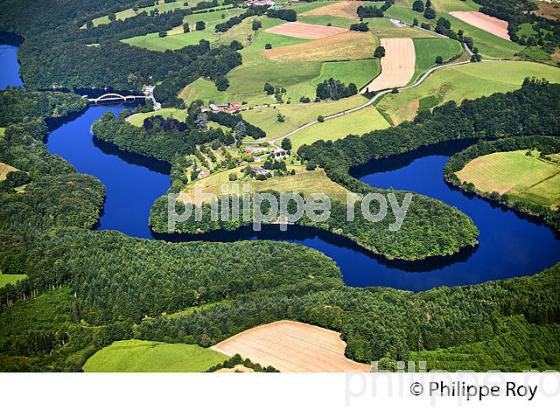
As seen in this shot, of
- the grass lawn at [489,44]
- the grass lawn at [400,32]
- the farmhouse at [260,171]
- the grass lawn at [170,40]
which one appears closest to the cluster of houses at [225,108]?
the farmhouse at [260,171]

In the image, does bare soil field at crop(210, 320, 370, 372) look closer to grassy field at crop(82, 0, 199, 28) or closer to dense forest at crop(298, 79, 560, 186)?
dense forest at crop(298, 79, 560, 186)

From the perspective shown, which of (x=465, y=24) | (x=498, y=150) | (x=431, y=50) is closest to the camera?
(x=498, y=150)

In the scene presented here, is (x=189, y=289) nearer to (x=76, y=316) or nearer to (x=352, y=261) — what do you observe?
(x=76, y=316)

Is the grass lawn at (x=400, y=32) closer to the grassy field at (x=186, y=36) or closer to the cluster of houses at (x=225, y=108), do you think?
the grassy field at (x=186, y=36)

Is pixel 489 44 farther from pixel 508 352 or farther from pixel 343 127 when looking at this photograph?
pixel 508 352

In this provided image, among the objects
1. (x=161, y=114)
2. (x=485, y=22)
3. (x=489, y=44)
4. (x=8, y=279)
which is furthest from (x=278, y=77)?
(x=8, y=279)

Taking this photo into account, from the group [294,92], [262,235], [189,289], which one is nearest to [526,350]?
[189,289]

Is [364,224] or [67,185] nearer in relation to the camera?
[364,224]
